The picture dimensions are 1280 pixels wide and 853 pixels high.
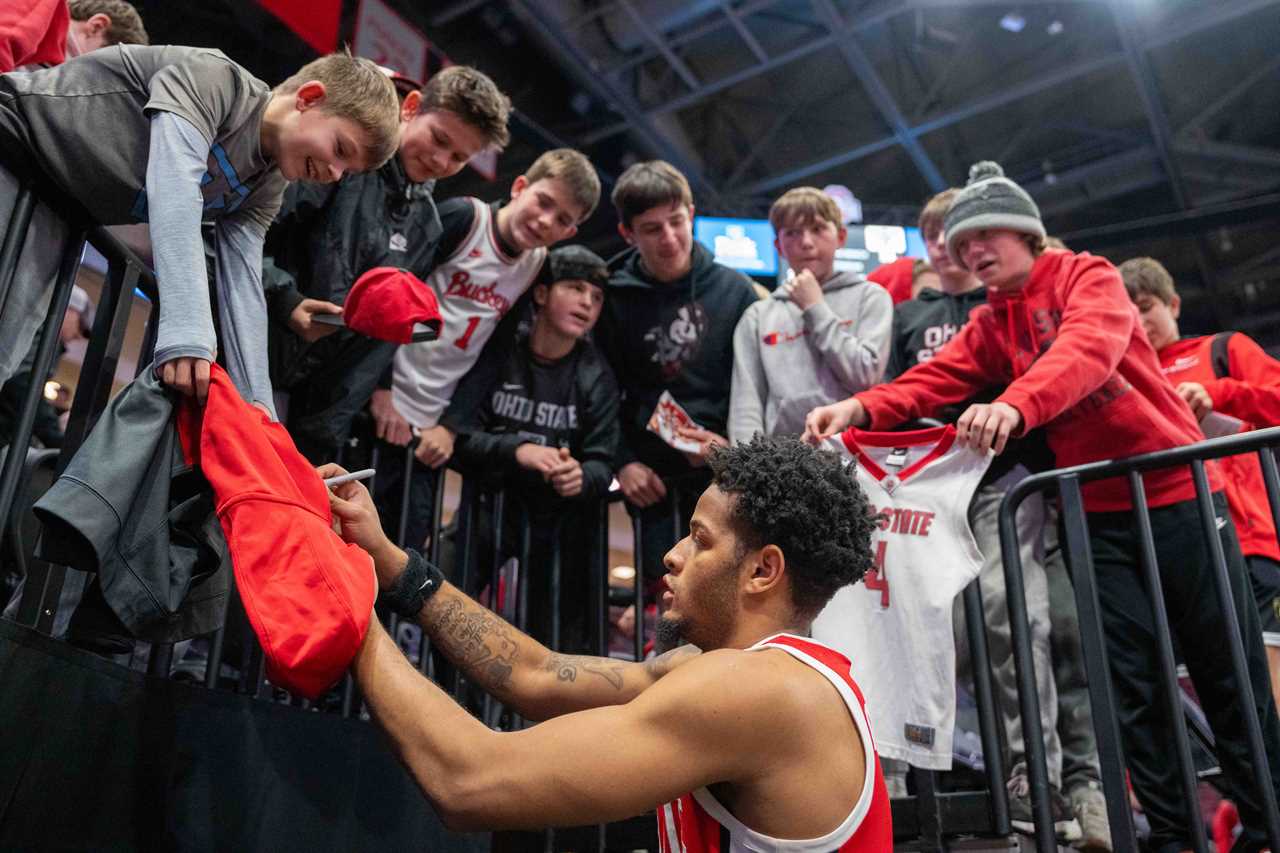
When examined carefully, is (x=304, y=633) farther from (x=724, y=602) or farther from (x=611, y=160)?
(x=611, y=160)

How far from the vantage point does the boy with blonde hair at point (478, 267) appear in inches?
156

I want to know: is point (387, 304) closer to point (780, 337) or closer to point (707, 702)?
point (707, 702)

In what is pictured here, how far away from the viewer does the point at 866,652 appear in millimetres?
3215

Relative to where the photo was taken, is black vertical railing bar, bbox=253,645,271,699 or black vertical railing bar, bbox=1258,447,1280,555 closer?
black vertical railing bar, bbox=1258,447,1280,555

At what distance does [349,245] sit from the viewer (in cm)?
340

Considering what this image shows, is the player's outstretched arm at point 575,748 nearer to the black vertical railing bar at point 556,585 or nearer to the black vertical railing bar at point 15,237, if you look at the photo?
the black vertical railing bar at point 15,237

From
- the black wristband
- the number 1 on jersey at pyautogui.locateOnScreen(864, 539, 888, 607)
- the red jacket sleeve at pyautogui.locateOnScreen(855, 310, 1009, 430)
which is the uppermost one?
the red jacket sleeve at pyautogui.locateOnScreen(855, 310, 1009, 430)

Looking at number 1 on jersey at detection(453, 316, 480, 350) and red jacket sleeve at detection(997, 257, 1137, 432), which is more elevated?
number 1 on jersey at detection(453, 316, 480, 350)

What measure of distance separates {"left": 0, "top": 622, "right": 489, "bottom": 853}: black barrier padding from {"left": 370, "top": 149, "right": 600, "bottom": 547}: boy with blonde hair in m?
1.17

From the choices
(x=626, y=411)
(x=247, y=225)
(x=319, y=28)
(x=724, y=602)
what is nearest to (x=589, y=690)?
(x=724, y=602)

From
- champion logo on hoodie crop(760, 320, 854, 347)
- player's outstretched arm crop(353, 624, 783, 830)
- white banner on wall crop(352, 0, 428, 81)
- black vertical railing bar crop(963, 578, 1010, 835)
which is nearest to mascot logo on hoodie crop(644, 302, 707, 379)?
champion logo on hoodie crop(760, 320, 854, 347)

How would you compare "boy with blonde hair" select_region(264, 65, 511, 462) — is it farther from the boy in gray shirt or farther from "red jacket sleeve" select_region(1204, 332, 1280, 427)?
"red jacket sleeve" select_region(1204, 332, 1280, 427)

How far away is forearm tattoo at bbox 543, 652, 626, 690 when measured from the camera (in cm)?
240

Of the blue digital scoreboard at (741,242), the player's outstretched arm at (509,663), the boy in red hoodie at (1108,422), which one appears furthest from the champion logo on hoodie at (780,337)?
the blue digital scoreboard at (741,242)
